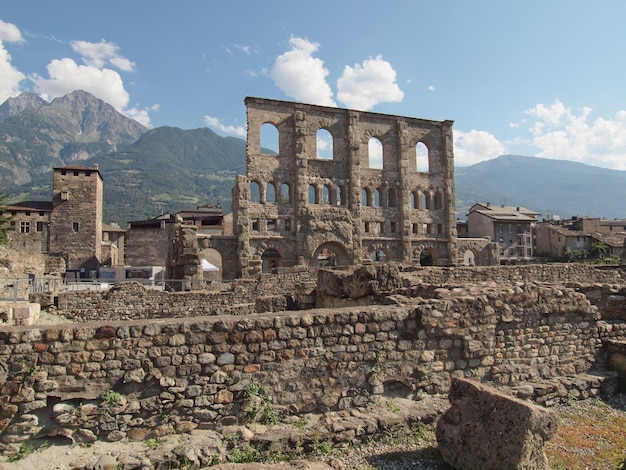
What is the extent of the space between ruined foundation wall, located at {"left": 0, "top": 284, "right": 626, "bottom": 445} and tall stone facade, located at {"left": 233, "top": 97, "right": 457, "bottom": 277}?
26.8 m

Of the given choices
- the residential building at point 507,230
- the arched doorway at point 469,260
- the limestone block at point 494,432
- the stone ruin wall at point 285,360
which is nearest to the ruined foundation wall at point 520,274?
the stone ruin wall at point 285,360

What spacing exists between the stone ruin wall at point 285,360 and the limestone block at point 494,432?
1399 millimetres

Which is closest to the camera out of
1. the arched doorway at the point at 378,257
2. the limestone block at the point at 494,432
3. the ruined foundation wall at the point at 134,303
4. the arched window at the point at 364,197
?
the limestone block at the point at 494,432

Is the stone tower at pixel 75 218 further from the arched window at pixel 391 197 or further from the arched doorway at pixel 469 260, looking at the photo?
the arched doorway at pixel 469 260

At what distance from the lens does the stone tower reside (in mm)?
51781

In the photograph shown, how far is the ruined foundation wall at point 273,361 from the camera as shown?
187 inches

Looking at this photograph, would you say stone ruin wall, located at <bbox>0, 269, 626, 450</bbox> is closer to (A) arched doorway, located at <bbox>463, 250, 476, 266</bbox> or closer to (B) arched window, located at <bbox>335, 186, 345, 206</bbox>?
(B) arched window, located at <bbox>335, 186, 345, 206</bbox>

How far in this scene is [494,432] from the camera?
14.5 feet

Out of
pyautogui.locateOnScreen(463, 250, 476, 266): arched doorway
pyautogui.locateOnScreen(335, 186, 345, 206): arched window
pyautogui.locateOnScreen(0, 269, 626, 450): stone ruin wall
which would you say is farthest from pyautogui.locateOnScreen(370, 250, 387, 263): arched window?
pyautogui.locateOnScreen(0, 269, 626, 450): stone ruin wall

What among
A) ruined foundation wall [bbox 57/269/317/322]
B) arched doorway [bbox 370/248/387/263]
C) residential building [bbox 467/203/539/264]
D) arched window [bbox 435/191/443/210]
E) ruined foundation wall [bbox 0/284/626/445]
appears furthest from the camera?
residential building [bbox 467/203/539/264]

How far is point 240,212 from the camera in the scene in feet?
108

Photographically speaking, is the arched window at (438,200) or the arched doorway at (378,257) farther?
the arched window at (438,200)

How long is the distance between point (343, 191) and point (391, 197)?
546cm

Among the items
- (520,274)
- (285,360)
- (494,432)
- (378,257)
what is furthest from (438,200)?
(494,432)
